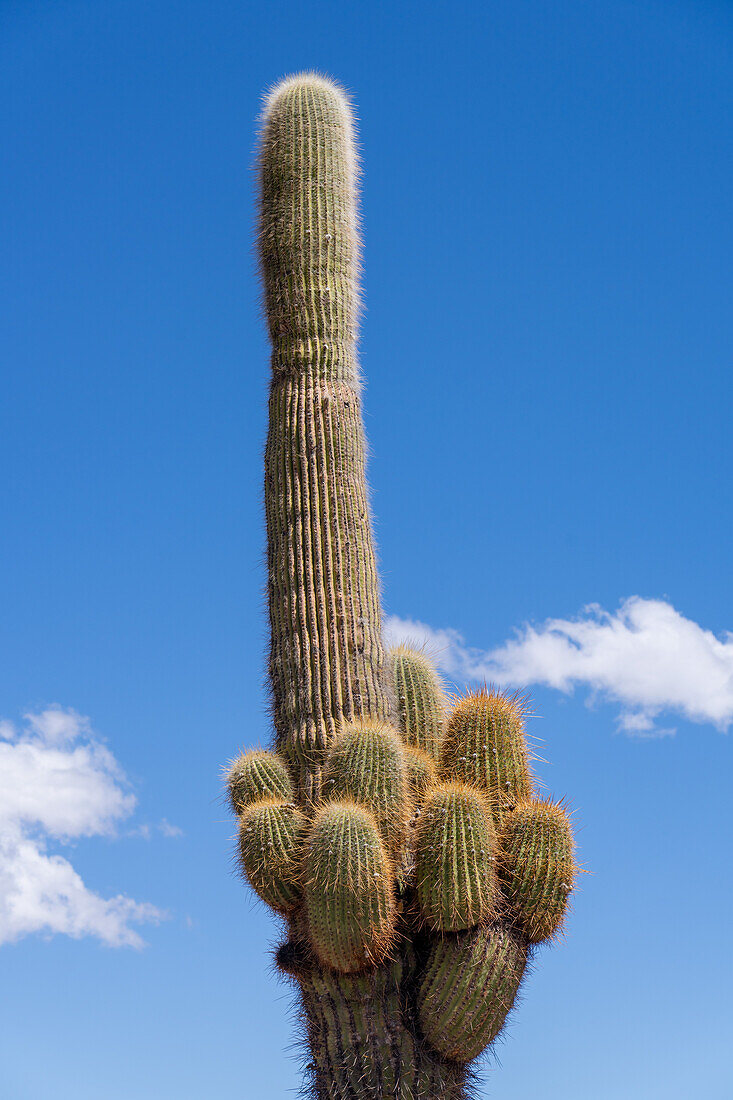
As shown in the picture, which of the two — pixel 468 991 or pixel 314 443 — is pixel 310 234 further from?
pixel 468 991

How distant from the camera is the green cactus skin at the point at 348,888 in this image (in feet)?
20.4

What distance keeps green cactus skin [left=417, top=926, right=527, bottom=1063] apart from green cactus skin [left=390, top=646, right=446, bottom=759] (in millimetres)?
1287

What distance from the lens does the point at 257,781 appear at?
704cm

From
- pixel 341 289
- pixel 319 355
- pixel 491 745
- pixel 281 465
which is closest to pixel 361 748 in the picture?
pixel 491 745

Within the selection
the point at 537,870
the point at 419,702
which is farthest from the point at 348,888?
the point at 419,702

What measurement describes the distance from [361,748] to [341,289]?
11.2 feet

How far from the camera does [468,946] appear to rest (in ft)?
21.5

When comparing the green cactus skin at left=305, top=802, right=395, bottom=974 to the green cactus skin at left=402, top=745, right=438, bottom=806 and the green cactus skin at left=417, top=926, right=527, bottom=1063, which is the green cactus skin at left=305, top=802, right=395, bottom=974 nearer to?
the green cactus skin at left=417, top=926, right=527, bottom=1063

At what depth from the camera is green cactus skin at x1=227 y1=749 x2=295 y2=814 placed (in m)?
7.02

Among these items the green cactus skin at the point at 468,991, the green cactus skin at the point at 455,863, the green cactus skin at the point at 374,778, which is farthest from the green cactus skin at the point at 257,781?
the green cactus skin at the point at 468,991

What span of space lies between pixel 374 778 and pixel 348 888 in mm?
661

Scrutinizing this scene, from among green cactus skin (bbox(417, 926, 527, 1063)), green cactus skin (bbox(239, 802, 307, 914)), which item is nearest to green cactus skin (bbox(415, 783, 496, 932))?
green cactus skin (bbox(417, 926, 527, 1063))

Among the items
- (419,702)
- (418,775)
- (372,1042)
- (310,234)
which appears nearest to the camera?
(372,1042)

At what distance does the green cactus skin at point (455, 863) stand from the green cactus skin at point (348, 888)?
0.78 ft
